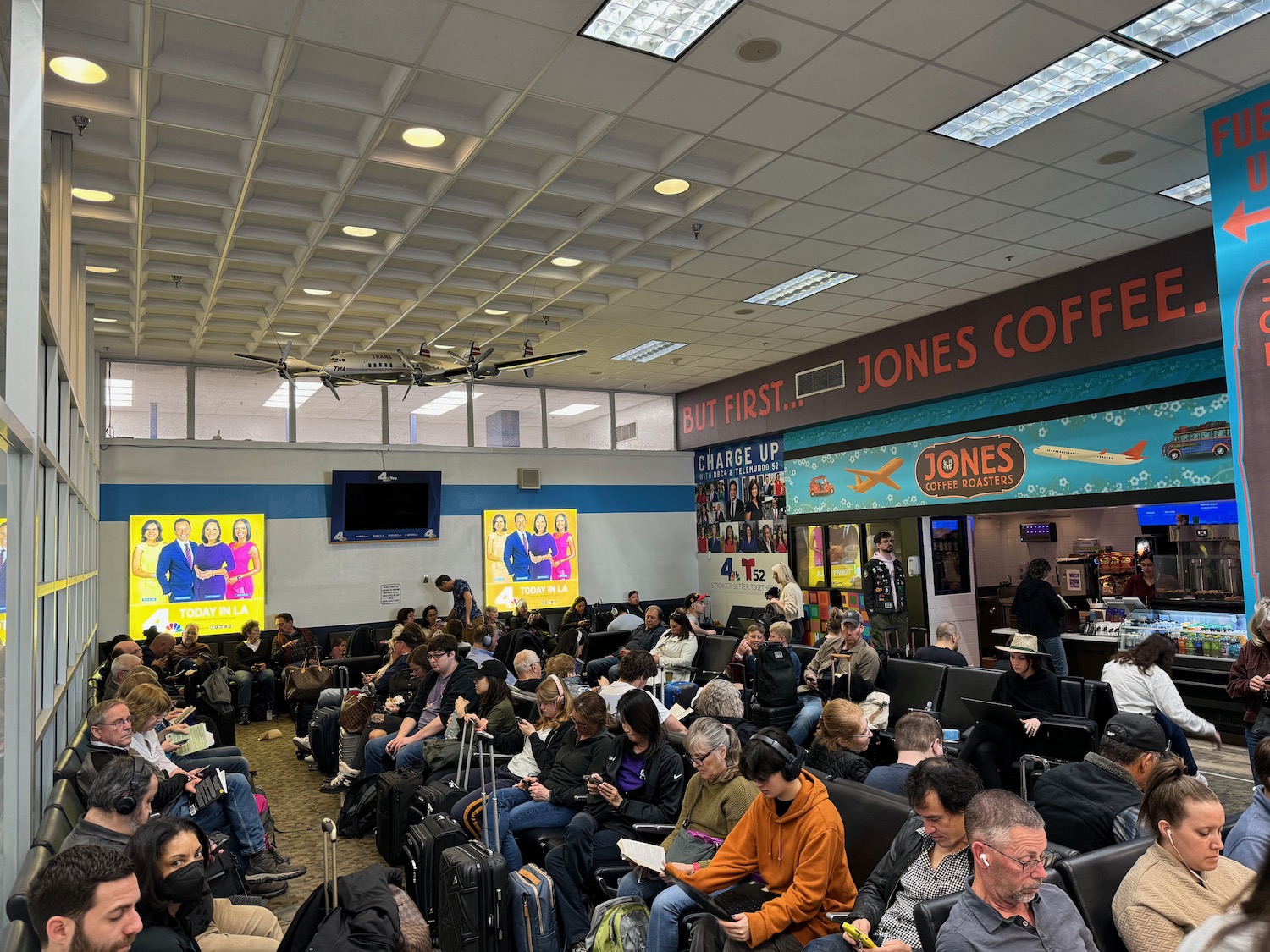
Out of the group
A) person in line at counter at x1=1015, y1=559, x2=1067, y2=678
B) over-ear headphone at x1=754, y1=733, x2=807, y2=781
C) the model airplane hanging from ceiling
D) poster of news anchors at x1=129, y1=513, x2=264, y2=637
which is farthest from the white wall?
over-ear headphone at x1=754, y1=733, x2=807, y2=781

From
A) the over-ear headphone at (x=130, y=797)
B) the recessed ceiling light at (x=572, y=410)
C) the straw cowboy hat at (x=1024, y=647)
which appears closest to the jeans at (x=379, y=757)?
the over-ear headphone at (x=130, y=797)

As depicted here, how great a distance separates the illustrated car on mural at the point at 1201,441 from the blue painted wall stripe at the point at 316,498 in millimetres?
8588

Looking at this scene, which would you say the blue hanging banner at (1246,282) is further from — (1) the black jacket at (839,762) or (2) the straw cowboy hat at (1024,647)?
(1) the black jacket at (839,762)

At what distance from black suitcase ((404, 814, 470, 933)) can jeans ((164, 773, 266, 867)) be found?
1.08m

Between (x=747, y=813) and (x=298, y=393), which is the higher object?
(x=298, y=393)

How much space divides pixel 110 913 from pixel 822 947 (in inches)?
84.1

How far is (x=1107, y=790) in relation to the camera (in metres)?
3.17

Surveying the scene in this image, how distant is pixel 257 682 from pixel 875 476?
28.2 feet

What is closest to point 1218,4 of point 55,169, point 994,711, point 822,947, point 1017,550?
point 994,711

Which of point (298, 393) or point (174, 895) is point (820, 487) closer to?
point (298, 393)

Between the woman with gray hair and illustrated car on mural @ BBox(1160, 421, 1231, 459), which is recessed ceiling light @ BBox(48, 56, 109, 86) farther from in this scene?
illustrated car on mural @ BBox(1160, 421, 1231, 459)

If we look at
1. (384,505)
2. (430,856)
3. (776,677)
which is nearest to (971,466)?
(776,677)

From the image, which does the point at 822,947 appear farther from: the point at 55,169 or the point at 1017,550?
the point at 1017,550

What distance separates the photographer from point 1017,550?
13570mm
